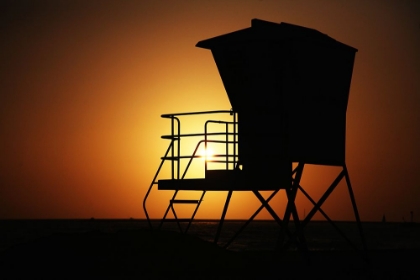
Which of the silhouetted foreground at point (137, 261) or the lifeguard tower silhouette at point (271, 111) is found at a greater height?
the lifeguard tower silhouette at point (271, 111)

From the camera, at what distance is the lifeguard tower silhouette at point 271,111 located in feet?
61.6

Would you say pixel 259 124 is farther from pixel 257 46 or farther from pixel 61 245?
pixel 61 245

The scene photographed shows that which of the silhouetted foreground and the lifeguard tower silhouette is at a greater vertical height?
the lifeguard tower silhouette

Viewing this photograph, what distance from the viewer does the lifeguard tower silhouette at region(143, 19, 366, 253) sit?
18.8 metres

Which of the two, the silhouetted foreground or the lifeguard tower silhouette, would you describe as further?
the lifeguard tower silhouette

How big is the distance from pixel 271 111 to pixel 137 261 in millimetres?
5505

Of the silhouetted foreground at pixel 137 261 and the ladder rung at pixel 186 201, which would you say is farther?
the ladder rung at pixel 186 201

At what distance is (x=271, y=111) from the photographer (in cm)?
1897

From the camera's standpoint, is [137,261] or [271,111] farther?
[271,111]

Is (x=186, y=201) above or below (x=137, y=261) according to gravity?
above

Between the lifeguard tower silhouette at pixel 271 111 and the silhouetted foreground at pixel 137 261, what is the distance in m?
1.61

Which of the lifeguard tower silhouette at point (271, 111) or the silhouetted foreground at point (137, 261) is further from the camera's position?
the lifeguard tower silhouette at point (271, 111)

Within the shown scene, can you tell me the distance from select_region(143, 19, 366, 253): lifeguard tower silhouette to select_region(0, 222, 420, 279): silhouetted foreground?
1.61m

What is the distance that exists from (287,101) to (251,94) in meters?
0.97
